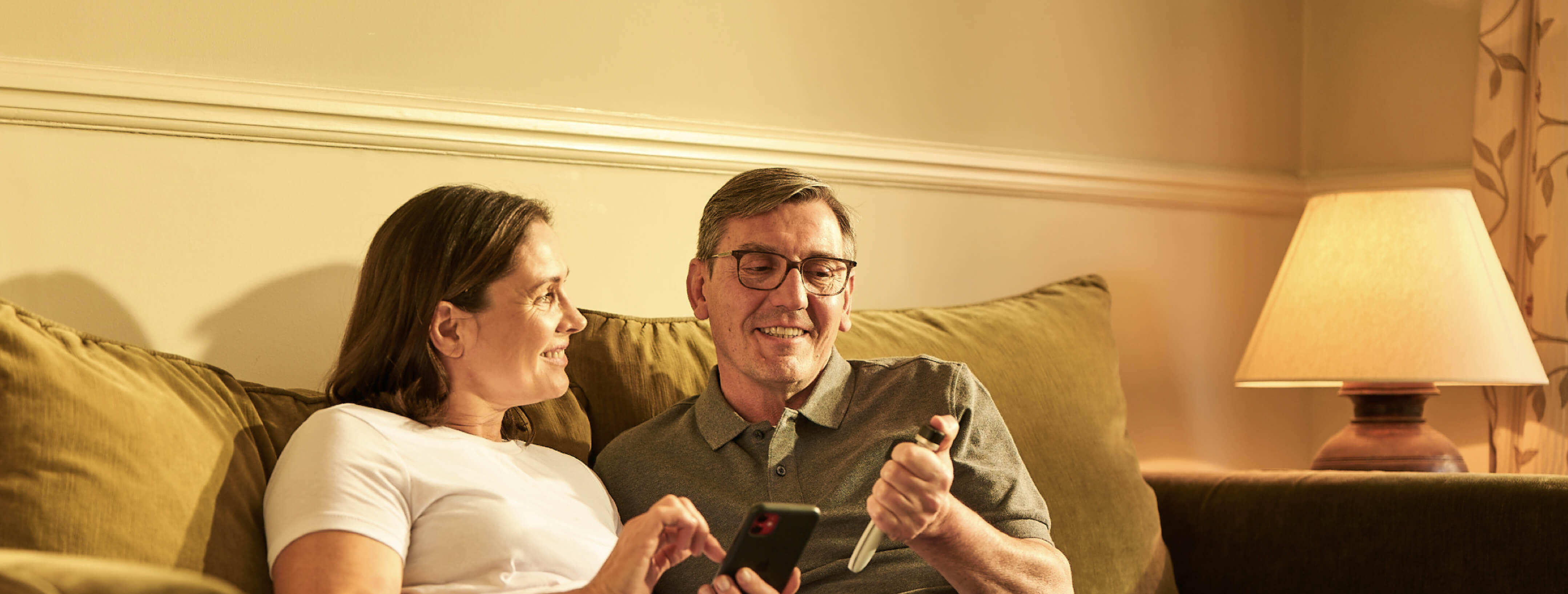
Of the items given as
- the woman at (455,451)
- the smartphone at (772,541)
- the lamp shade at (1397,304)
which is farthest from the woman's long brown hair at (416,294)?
the lamp shade at (1397,304)

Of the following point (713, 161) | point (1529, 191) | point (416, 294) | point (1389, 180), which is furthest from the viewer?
point (1389, 180)

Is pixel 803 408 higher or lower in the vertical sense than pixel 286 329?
lower

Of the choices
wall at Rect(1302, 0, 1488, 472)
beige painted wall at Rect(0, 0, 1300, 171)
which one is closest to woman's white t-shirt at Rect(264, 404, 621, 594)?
beige painted wall at Rect(0, 0, 1300, 171)

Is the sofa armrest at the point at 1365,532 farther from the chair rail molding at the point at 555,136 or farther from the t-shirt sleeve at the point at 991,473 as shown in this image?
the chair rail molding at the point at 555,136

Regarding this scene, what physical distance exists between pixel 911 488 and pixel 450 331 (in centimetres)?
60

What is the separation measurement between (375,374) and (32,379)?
343 millimetres

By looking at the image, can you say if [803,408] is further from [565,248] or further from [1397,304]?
[1397,304]

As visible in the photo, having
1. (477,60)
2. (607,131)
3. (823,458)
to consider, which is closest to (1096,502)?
(823,458)

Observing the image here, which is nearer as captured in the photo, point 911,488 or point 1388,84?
point 911,488

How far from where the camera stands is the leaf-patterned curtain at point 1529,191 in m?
2.29

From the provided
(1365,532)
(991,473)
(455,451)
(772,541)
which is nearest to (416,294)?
(455,451)

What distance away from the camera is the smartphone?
106 centimetres

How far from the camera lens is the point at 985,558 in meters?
1.30

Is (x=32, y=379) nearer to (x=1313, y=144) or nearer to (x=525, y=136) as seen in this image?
(x=525, y=136)
